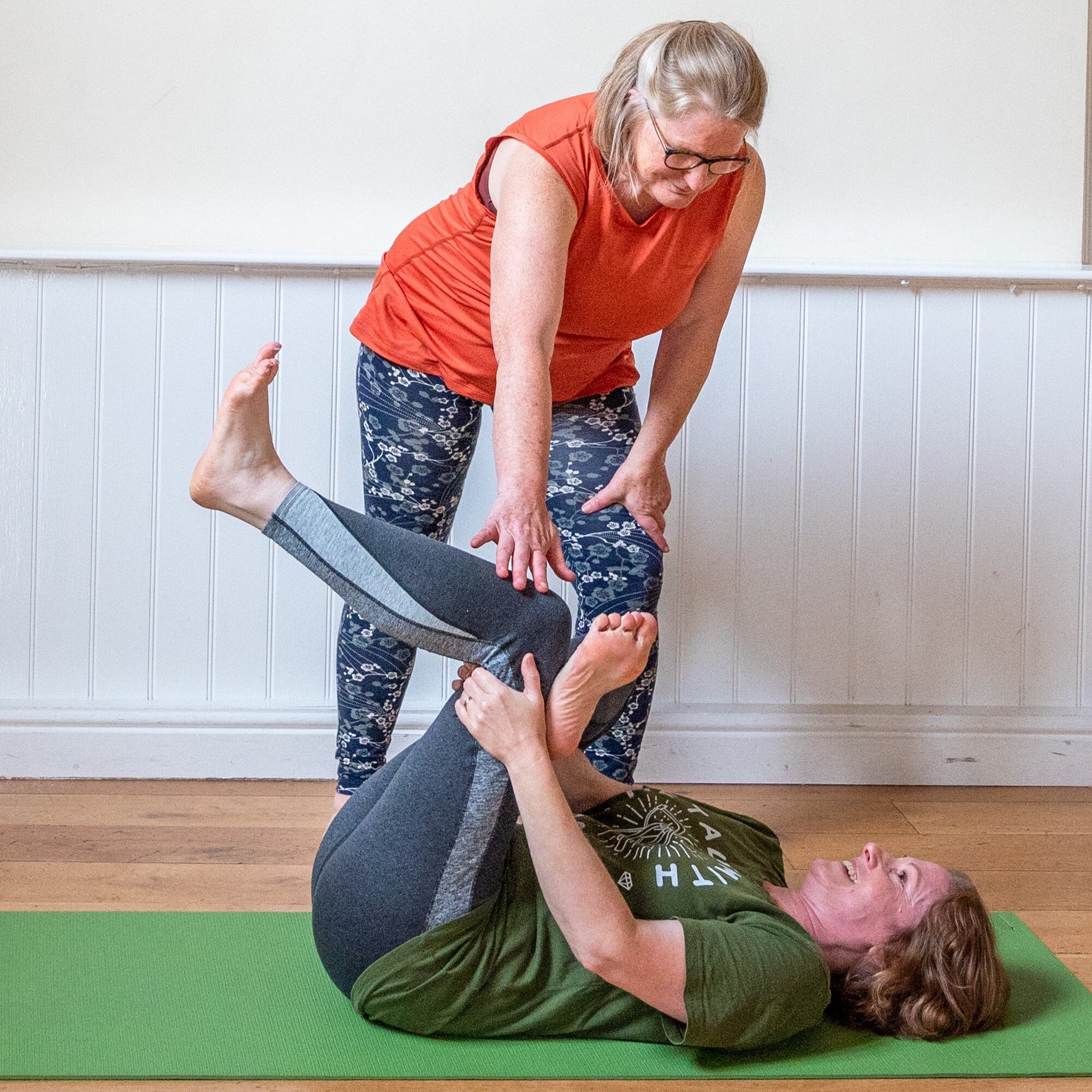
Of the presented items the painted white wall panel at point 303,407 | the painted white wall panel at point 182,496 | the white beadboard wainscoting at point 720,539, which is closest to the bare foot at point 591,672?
the white beadboard wainscoting at point 720,539

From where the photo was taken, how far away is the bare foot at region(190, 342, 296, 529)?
4.41 ft

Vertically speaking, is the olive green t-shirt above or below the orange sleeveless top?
below

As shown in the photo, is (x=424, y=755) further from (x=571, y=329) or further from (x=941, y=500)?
(x=941, y=500)

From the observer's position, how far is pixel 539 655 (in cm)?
133

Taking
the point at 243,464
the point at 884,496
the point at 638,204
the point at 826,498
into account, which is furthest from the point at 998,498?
the point at 243,464

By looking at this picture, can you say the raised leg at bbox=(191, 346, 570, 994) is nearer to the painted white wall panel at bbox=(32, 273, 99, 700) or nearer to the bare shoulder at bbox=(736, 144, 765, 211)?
the bare shoulder at bbox=(736, 144, 765, 211)

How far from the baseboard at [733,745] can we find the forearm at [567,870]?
1123 millimetres

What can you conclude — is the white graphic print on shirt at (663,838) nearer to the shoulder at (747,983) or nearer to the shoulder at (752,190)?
the shoulder at (747,983)

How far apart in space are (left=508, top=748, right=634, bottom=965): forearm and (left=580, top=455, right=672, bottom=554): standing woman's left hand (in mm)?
495

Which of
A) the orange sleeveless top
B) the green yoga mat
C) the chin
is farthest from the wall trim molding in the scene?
the green yoga mat

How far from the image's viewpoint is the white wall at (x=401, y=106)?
2236mm

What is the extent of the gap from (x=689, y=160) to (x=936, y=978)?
99 centimetres

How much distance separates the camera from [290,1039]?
135cm

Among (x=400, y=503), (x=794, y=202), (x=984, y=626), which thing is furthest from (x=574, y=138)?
(x=984, y=626)
